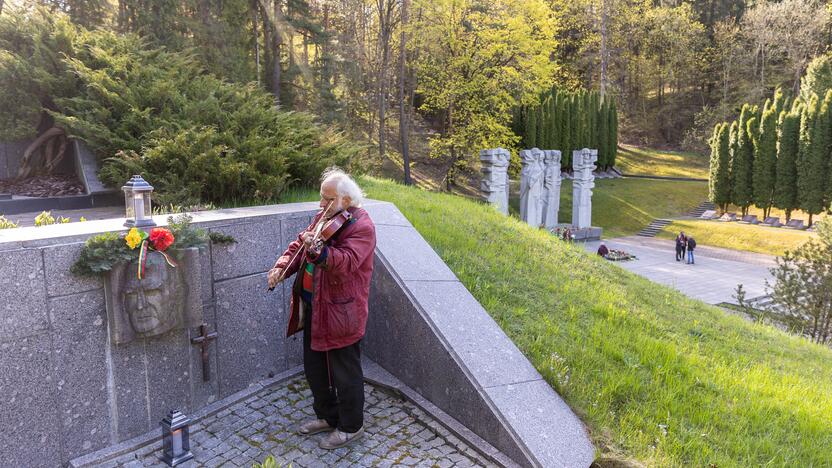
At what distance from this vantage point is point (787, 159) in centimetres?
2745

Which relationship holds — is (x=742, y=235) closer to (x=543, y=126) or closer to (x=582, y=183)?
(x=582, y=183)

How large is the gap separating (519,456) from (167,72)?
754 cm

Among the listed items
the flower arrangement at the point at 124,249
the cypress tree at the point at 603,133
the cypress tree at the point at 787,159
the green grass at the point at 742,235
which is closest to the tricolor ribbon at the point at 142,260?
the flower arrangement at the point at 124,249

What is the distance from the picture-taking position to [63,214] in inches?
248

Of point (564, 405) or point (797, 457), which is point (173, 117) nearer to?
point (564, 405)

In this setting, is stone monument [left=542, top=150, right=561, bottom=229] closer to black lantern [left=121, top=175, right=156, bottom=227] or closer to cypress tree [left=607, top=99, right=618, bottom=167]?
cypress tree [left=607, top=99, right=618, bottom=167]

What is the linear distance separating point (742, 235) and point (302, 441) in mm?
27763

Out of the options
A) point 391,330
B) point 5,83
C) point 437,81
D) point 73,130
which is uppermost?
point 437,81

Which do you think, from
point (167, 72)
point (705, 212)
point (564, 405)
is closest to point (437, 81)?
point (705, 212)

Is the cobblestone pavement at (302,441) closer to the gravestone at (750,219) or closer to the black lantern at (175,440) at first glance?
the black lantern at (175,440)

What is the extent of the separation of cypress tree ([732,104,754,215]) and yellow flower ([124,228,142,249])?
3254 centimetres

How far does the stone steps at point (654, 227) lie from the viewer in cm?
2906

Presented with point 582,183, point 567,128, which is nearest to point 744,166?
point 567,128

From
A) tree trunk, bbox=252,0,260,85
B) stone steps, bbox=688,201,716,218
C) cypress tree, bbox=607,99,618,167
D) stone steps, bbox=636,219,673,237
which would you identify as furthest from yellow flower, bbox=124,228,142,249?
cypress tree, bbox=607,99,618,167
